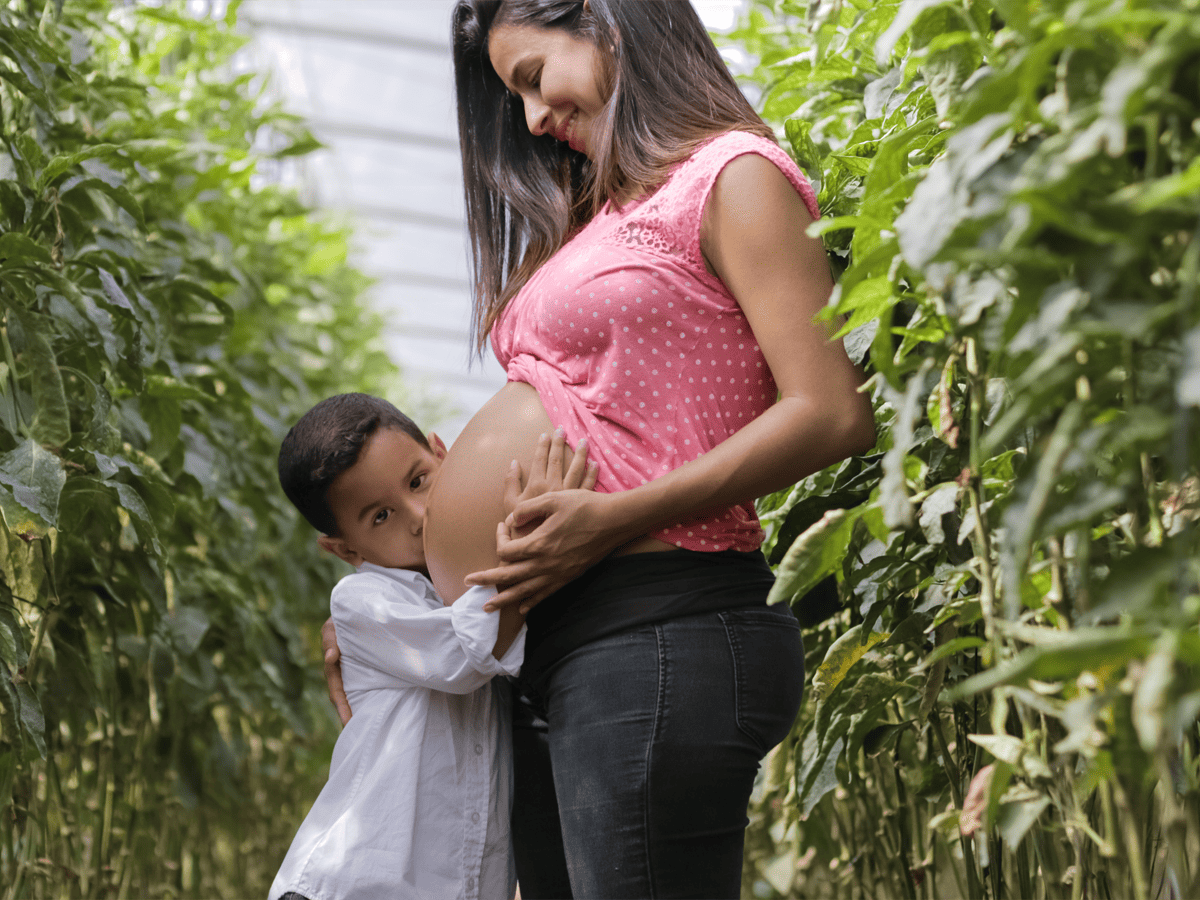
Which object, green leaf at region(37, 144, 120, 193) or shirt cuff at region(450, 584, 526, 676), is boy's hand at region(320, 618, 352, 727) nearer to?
shirt cuff at region(450, 584, 526, 676)

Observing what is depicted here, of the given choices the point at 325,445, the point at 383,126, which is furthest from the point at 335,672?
the point at 383,126

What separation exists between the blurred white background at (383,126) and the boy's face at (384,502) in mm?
3033

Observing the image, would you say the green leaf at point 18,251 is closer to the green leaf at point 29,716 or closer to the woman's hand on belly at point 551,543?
the green leaf at point 29,716

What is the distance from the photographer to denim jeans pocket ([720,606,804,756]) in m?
0.85

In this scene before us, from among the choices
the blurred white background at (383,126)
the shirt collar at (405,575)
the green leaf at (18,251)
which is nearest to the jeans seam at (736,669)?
the shirt collar at (405,575)

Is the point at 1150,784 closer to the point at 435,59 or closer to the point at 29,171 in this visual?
the point at 29,171

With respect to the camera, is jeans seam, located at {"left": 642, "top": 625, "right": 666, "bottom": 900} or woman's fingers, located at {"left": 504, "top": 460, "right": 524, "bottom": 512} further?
woman's fingers, located at {"left": 504, "top": 460, "right": 524, "bottom": 512}

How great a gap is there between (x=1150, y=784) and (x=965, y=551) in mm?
214

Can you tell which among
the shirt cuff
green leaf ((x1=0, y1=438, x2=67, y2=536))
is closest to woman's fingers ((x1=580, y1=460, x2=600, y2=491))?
the shirt cuff

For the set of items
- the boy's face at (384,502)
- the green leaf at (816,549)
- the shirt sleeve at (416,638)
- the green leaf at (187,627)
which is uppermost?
the green leaf at (816,549)

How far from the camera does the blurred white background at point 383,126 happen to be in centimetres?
568

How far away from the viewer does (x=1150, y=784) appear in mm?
687

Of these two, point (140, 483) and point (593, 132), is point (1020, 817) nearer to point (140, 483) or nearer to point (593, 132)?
point (593, 132)

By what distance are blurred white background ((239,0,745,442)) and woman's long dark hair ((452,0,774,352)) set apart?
2.93 m
